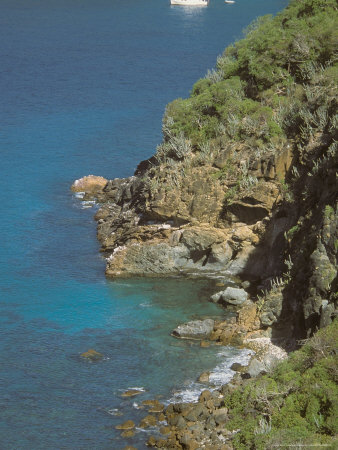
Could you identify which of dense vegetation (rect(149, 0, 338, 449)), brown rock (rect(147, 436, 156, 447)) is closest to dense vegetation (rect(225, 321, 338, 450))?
dense vegetation (rect(149, 0, 338, 449))

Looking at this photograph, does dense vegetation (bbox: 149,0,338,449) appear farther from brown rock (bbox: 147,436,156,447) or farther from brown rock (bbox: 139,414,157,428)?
brown rock (bbox: 147,436,156,447)

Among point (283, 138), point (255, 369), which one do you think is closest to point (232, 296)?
point (255, 369)

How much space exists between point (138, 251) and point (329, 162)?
12.0 m

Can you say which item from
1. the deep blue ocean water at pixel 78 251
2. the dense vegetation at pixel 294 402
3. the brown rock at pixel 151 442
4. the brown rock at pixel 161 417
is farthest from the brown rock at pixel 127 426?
the dense vegetation at pixel 294 402

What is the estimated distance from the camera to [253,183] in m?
50.4

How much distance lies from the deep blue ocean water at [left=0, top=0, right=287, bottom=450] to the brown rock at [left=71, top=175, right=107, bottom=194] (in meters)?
1.41

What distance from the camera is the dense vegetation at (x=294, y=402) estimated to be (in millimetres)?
31812

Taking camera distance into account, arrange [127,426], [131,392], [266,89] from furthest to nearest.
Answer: [266,89] < [131,392] < [127,426]

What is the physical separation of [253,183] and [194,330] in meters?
11.0

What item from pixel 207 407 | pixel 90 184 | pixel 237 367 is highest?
pixel 90 184

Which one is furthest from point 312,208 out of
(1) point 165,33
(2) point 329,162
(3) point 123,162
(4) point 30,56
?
(1) point 165,33

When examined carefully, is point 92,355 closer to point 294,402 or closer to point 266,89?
point 294,402

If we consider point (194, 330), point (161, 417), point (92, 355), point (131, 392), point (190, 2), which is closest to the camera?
point (161, 417)

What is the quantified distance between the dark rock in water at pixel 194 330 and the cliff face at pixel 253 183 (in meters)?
2.81
